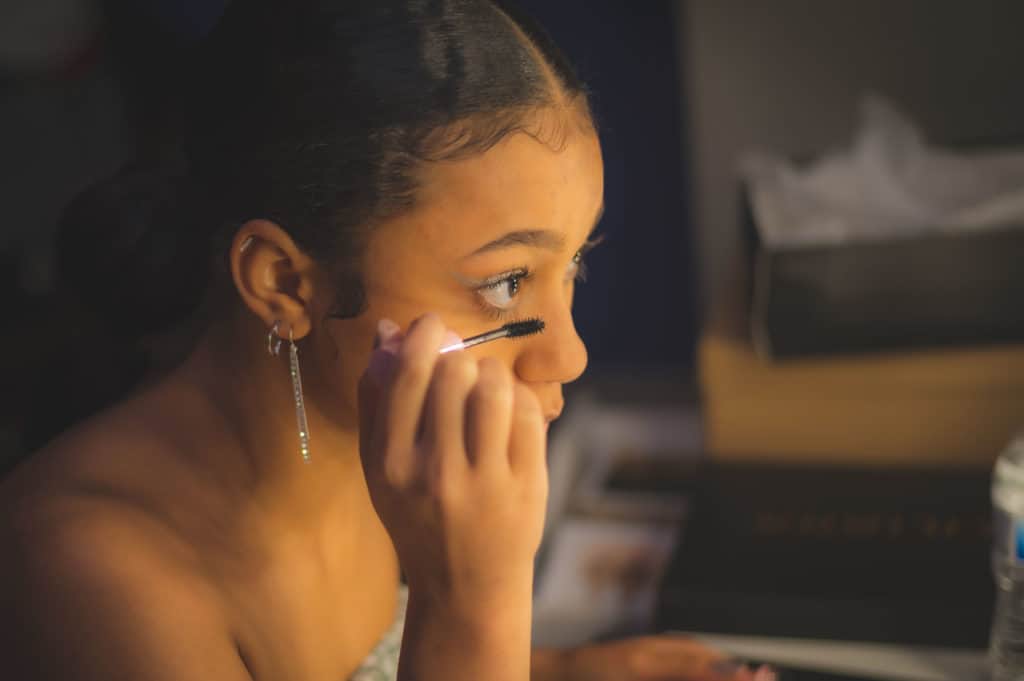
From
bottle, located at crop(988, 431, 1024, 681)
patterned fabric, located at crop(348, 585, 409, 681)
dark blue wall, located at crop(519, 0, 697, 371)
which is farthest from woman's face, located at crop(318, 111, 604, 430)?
dark blue wall, located at crop(519, 0, 697, 371)

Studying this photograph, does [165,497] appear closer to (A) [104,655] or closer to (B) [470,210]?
(A) [104,655]

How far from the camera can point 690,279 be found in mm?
1453

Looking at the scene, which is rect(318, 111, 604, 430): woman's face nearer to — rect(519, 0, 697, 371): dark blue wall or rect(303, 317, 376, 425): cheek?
rect(303, 317, 376, 425): cheek

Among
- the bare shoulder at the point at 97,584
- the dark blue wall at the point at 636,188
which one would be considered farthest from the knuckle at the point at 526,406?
the dark blue wall at the point at 636,188

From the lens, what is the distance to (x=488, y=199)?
0.52 meters

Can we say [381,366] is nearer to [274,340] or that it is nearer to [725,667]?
[274,340]

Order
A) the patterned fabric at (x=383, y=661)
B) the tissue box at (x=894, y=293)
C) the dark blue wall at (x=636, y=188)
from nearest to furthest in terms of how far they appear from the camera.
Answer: the patterned fabric at (x=383, y=661)
the tissue box at (x=894, y=293)
the dark blue wall at (x=636, y=188)


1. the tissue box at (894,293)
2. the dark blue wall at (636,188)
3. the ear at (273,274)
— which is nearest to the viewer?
the ear at (273,274)

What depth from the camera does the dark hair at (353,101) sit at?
0.51 metres

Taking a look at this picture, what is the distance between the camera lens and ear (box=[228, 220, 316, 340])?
549 millimetres

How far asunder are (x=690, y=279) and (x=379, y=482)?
107 centimetres

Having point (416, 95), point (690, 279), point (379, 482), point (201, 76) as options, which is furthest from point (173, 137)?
point (690, 279)

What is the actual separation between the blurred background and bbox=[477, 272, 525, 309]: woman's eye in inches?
8.3

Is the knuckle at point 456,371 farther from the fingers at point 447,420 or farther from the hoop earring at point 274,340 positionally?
the hoop earring at point 274,340
